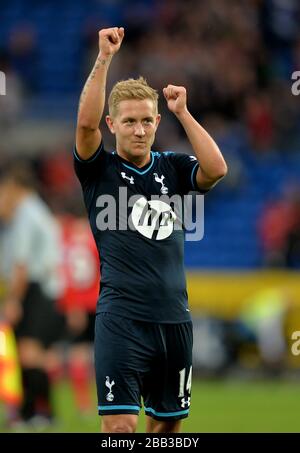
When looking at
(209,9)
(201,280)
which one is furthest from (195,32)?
(201,280)

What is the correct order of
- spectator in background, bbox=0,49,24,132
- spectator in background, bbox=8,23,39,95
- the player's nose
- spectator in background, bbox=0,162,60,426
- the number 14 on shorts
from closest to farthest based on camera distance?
1. the player's nose
2. the number 14 on shorts
3. spectator in background, bbox=0,162,60,426
4. spectator in background, bbox=0,49,24,132
5. spectator in background, bbox=8,23,39,95

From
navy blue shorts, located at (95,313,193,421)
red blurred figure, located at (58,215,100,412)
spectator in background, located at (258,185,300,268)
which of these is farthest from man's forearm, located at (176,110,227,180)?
spectator in background, located at (258,185,300,268)

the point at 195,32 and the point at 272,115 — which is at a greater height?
the point at 195,32

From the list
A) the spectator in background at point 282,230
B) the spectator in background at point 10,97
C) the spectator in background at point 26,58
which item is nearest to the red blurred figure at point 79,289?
the spectator in background at point 282,230

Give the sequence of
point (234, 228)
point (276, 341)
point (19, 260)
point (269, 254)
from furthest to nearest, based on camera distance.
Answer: point (234, 228), point (269, 254), point (276, 341), point (19, 260)

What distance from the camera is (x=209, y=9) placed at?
18.4m

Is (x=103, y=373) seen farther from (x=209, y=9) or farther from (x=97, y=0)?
(x=97, y=0)

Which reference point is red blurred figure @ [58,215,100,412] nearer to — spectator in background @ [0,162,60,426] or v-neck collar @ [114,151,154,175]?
spectator in background @ [0,162,60,426]

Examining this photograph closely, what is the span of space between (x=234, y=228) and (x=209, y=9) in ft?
12.1

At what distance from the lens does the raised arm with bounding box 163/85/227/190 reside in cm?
597

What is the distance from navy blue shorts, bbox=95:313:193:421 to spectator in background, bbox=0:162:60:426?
414 centimetres

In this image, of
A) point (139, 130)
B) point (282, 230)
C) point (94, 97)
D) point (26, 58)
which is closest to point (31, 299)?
point (139, 130)

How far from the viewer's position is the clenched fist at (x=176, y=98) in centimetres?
603

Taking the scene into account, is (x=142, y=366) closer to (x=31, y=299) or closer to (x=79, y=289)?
(x=31, y=299)
